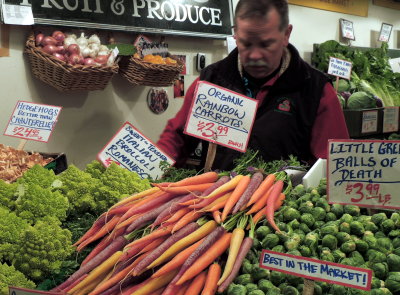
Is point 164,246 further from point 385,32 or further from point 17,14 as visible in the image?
point 385,32

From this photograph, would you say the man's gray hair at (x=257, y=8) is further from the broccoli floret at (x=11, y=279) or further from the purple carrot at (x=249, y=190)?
the broccoli floret at (x=11, y=279)

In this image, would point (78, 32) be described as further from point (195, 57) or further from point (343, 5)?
point (343, 5)

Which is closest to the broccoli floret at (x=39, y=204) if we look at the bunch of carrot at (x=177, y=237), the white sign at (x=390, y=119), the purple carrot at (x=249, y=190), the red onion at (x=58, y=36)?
the bunch of carrot at (x=177, y=237)

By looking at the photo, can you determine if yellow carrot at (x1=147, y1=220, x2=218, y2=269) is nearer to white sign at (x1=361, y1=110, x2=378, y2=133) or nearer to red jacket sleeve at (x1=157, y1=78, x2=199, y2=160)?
red jacket sleeve at (x1=157, y1=78, x2=199, y2=160)

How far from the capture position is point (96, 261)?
1421mm

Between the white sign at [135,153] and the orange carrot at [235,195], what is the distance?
618 mm

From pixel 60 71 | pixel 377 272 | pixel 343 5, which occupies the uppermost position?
pixel 343 5

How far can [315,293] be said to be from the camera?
117 cm

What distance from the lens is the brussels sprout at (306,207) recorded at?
4.84 ft

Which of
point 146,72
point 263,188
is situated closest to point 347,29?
point 146,72

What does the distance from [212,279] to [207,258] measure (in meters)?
0.07

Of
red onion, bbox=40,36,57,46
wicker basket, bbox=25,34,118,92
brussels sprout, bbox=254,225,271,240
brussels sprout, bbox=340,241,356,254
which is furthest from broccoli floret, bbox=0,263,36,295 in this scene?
red onion, bbox=40,36,57,46

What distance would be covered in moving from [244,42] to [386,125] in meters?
2.28

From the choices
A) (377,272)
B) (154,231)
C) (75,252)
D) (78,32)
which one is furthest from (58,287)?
(78,32)
